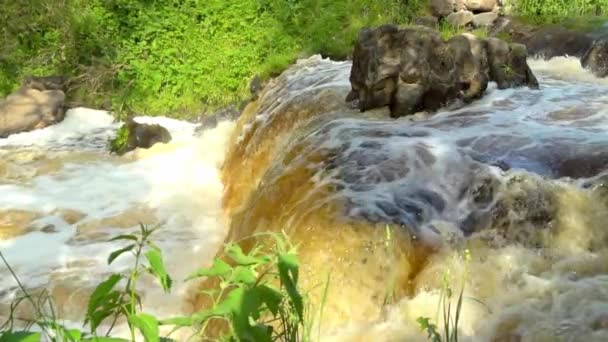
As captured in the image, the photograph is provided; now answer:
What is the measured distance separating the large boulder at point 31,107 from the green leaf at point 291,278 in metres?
9.00

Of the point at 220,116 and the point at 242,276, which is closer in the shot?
the point at 242,276

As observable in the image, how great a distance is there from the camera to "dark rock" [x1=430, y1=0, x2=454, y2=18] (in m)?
11.6

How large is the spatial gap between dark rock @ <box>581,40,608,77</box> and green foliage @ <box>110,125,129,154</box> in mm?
6131

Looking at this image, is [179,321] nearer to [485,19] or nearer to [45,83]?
[45,83]

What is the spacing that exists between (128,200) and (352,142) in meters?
2.85

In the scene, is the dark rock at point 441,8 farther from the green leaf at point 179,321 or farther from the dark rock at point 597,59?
the green leaf at point 179,321

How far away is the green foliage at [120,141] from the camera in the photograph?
28.3ft

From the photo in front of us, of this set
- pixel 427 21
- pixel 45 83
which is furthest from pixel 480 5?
pixel 45 83

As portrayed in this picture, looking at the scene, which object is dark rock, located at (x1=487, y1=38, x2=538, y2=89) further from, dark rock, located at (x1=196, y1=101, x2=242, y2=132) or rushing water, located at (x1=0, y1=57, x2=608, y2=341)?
dark rock, located at (x1=196, y1=101, x2=242, y2=132)

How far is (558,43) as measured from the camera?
9.23m

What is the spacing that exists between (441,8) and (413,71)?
6108mm

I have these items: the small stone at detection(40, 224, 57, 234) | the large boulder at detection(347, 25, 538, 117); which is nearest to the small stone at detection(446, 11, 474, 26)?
the large boulder at detection(347, 25, 538, 117)

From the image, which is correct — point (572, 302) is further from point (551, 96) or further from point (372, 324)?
point (551, 96)

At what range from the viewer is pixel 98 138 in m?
9.45
